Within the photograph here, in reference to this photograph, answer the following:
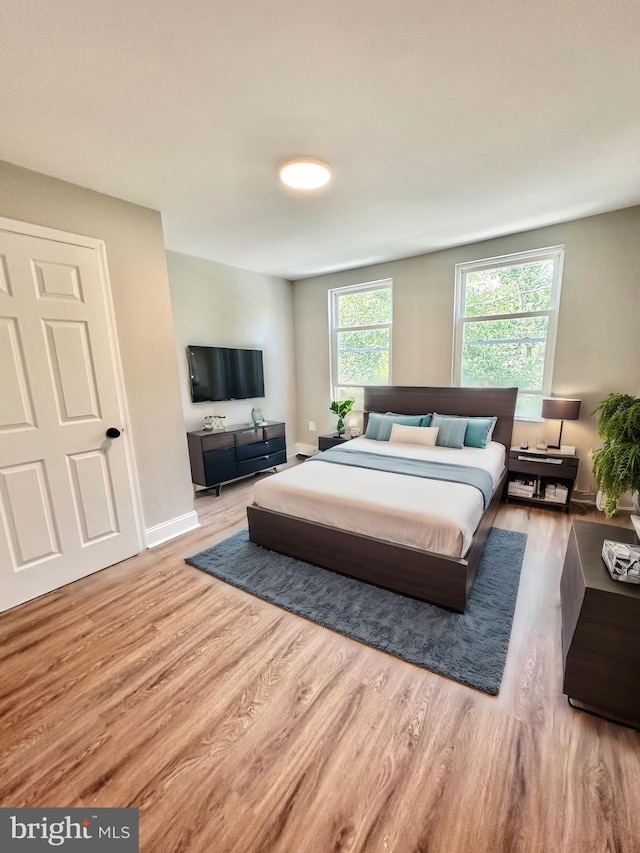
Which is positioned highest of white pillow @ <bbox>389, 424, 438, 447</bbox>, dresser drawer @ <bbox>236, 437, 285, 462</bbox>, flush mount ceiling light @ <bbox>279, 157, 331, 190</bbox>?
flush mount ceiling light @ <bbox>279, 157, 331, 190</bbox>

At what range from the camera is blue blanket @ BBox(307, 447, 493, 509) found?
2.55 m

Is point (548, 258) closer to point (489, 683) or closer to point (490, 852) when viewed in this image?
point (489, 683)

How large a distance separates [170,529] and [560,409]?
12.1 ft

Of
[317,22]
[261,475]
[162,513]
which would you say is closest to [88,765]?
[162,513]

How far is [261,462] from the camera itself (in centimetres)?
443

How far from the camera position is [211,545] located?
287cm

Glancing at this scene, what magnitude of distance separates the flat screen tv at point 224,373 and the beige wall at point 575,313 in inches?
74.5

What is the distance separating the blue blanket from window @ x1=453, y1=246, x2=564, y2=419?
57.5 inches

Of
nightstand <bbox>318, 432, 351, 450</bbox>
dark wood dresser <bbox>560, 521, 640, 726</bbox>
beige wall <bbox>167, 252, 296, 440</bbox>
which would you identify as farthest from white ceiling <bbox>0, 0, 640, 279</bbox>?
nightstand <bbox>318, 432, 351, 450</bbox>

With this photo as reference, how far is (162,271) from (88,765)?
2.94 m

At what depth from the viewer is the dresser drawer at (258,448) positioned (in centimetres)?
414

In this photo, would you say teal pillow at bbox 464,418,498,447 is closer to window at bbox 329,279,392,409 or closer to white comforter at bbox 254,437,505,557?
white comforter at bbox 254,437,505,557

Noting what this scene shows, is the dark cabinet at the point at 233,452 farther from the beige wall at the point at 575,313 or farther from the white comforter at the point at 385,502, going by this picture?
the beige wall at the point at 575,313

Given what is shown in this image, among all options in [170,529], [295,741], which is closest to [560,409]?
[295,741]
